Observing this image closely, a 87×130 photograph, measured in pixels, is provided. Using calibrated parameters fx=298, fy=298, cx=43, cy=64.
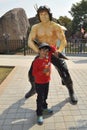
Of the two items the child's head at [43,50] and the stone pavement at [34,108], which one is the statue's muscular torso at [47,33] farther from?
the stone pavement at [34,108]

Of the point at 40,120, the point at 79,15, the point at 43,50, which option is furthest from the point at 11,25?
the point at 79,15

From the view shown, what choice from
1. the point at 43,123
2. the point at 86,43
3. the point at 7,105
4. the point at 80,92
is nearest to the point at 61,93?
the point at 80,92

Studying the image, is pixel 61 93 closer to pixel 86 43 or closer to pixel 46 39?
pixel 46 39

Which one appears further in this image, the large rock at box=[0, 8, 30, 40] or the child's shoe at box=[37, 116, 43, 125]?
the large rock at box=[0, 8, 30, 40]

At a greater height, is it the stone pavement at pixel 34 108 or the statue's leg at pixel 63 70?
the statue's leg at pixel 63 70

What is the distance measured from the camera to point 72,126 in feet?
15.5

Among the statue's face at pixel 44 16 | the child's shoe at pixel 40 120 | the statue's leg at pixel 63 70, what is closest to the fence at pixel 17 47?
the statue's leg at pixel 63 70

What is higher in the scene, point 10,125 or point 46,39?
point 46,39

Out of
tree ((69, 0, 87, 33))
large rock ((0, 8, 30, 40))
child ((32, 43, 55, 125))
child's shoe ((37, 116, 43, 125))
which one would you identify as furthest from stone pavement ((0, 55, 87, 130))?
tree ((69, 0, 87, 33))

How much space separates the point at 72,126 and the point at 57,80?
4.06 metres

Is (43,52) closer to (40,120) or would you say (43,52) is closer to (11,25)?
(40,120)

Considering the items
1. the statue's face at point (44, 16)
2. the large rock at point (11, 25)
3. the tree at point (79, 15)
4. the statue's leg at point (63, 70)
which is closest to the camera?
the statue's face at point (44, 16)

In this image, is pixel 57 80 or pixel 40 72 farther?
pixel 57 80

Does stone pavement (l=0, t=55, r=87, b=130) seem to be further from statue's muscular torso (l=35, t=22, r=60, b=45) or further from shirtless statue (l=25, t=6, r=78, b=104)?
statue's muscular torso (l=35, t=22, r=60, b=45)
